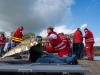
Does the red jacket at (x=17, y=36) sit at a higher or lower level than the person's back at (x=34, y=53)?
higher

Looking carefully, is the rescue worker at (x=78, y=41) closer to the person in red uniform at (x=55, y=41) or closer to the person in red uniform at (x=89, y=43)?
the person in red uniform at (x=89, y=43)

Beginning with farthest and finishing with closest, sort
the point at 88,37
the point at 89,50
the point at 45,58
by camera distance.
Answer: the point at 88,37
the point at 89,50
the point at 45,58

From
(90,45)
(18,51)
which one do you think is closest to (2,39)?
(90,45)

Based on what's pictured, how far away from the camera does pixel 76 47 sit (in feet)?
37.7

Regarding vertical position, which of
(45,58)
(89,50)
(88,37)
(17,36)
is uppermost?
(17,36)

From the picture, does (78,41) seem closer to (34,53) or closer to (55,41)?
(55,41)

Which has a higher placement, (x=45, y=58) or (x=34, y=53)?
(x=34, y=53)

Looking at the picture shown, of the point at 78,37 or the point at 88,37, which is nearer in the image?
the point at 88,37

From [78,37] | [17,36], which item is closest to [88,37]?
[78,37]

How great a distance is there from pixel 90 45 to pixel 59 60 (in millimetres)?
4859

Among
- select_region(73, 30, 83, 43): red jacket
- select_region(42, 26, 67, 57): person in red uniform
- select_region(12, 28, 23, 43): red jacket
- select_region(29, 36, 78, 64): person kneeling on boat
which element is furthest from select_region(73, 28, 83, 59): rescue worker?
select_region(29, 36, 78, 64): person kneeling on boat

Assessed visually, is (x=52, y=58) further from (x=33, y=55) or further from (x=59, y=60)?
(x=33, y=55)

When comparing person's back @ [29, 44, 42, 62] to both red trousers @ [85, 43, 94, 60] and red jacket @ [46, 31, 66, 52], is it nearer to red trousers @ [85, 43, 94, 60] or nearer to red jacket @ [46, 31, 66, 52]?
red jacket @ [46, 31, 66, 52]

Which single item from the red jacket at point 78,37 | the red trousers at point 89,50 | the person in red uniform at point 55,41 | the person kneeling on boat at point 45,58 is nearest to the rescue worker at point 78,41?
the red jacket at point 78,37
